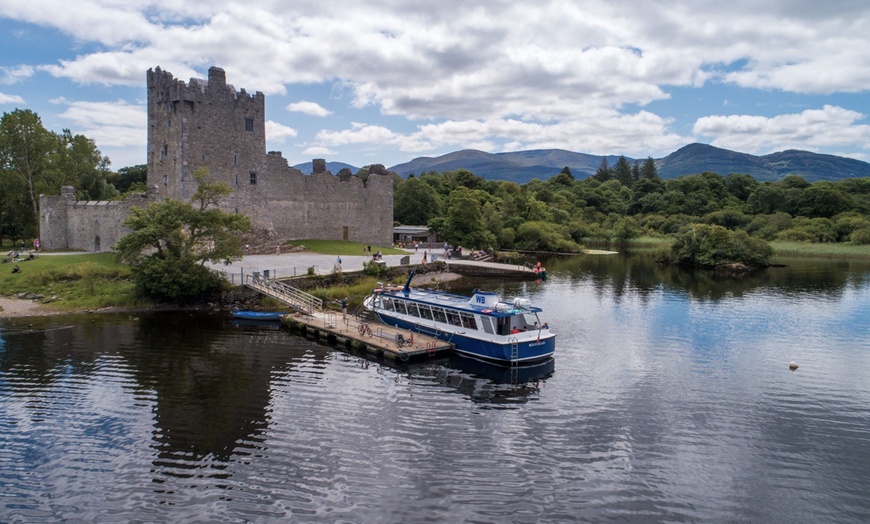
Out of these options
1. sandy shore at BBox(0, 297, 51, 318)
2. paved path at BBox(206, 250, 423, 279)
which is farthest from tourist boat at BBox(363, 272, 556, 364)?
sandy shore at BBox(0, 297, 51, 318)

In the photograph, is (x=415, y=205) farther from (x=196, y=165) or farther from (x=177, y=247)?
(x=177, y=247)

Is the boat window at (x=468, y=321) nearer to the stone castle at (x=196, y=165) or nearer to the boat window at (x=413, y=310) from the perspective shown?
the boat window at (x=413, y=310)

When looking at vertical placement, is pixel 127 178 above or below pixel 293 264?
above

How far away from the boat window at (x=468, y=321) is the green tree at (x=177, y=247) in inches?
664

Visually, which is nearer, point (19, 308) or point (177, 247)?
point (19, 308)

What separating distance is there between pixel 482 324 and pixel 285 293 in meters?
15.2

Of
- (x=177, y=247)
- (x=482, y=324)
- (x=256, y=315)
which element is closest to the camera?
(x=482, y=324)

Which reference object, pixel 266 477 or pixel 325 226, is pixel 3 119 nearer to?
pixel 325 226

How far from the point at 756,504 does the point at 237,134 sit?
46.3m

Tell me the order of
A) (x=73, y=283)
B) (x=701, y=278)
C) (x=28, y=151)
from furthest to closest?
(x=701, y=278) → (x=28, y=151) → (x=73, y=283)

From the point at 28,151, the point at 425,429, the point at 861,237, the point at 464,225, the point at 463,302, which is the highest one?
the point at 28,151

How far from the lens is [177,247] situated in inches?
1497

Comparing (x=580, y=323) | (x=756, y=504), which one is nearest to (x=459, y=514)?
(x=756, y=504)

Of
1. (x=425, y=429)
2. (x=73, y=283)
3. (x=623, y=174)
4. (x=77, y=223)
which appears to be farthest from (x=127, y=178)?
(x=623, y=174)
